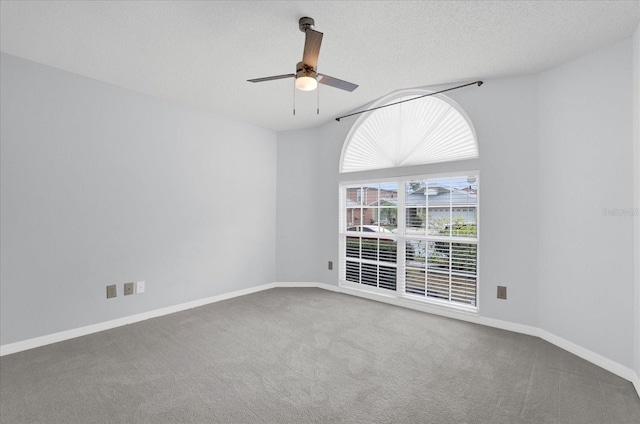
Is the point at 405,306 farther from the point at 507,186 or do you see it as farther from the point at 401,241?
the point at 507,186

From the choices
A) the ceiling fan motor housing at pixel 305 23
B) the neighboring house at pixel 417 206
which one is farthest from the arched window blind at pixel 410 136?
the ceiling fan motor housing at pixel 305 23

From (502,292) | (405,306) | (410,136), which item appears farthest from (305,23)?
(405,306)

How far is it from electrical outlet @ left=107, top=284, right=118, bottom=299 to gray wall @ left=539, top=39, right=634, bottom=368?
14.1 ft

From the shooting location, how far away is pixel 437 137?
359 cm

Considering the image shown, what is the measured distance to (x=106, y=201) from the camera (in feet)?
10.4

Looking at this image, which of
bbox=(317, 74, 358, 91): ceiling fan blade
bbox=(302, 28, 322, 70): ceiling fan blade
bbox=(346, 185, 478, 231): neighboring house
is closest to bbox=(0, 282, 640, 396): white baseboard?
bbox=(346, 185, 478, 231): neighboring house

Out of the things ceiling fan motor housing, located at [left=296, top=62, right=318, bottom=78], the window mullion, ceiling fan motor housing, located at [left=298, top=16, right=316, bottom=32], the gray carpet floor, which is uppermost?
ceiling fan motor housing, located at [left=298, top=16, right=316, bottom=32]

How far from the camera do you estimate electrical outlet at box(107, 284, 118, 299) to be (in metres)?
3.19

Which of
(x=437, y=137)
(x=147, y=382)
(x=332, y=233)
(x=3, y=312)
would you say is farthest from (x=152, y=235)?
(x=437, y=137)

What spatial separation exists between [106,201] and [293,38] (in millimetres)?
2494

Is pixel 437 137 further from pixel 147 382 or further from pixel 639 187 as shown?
pixel 147 382

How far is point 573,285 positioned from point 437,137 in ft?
6.44

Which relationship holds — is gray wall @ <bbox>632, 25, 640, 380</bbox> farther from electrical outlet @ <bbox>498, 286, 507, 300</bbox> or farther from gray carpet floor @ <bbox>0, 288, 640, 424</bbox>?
electrical outlet @ <bbox>498, 286, 507, 300</bbox>

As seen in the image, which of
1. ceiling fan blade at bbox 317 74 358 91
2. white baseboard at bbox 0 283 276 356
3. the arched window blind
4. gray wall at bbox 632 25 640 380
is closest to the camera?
gray wall at bbox 632 25 640 380
